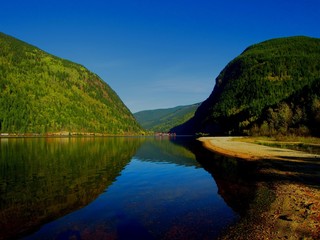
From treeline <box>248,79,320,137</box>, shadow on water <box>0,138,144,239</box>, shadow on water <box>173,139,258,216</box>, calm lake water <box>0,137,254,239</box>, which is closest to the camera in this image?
→ calm lake water <box>0,137,254,239</box>

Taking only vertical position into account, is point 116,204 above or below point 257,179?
above

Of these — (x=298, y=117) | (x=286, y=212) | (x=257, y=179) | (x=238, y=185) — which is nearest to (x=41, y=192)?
(x=238, y=185)

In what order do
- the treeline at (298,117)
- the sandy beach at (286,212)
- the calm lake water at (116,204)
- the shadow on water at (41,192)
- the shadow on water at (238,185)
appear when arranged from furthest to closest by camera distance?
the treeline at (298,117) < the shadow on water at (238,185) < the shadow on water at (41,192) < the calm lake water at (116,204) < the sandy beach at (286,212)

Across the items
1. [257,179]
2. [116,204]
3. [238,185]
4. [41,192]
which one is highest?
[41,192]

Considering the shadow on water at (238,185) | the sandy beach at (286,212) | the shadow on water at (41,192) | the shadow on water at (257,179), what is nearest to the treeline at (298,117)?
the shadow on water at (257,179)

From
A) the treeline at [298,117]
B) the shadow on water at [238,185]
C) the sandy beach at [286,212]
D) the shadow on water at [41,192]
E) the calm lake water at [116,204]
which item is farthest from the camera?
the treeline at [298,117]

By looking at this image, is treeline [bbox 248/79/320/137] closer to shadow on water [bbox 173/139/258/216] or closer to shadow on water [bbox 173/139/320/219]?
shadow on water [bbox 173/139/320/219]

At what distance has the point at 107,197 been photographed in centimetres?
2775

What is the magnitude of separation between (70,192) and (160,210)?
1031 cm

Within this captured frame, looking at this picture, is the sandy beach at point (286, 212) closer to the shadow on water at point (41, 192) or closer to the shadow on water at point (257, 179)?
the shadow on water at point (257, 179)

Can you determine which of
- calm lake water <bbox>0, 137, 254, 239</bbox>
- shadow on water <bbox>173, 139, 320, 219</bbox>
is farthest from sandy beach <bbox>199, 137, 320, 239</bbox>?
calm lake water <bbox>0, 137, 254, 239</bbox>

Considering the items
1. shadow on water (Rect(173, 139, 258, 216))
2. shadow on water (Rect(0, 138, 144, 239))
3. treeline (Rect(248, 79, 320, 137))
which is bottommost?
shadow on water (Rect(173, 139, 258, 216))

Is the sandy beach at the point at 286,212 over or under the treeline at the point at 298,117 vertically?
under

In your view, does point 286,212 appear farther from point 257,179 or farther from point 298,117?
point 298,117
